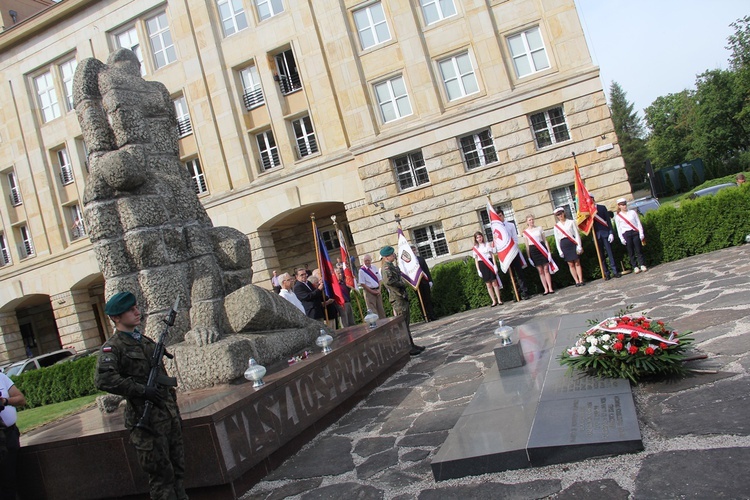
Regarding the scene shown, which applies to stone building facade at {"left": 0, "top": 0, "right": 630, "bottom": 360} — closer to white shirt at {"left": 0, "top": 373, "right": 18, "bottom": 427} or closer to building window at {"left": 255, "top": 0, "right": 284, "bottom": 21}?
building window at {"left": 255, "top": 0, "right": 284, "bottom": 21}

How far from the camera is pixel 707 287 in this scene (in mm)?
9062

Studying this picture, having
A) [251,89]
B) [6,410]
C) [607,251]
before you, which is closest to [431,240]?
[607,251]

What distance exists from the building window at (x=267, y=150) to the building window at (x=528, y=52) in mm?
10636

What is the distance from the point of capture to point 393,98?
2281 cm

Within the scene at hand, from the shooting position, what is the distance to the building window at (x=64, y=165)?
30.2 m

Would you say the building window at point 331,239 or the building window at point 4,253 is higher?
the building window at point 4,253

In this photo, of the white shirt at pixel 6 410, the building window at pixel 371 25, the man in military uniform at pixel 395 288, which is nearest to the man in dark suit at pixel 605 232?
the man in military uniform at pixel 395 288

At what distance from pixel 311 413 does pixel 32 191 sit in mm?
30410

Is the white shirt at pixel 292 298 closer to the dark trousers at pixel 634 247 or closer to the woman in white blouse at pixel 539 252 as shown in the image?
the woman in white blouse at pixel 539 252

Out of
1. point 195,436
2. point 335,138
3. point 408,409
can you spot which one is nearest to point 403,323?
point 408,409

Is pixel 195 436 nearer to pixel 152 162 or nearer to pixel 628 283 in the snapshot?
pixel 152 162

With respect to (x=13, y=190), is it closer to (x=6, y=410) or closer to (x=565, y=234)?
(x=565, y=234)

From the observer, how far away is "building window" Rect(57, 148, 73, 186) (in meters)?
30.2

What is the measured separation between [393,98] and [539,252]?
11.1m
